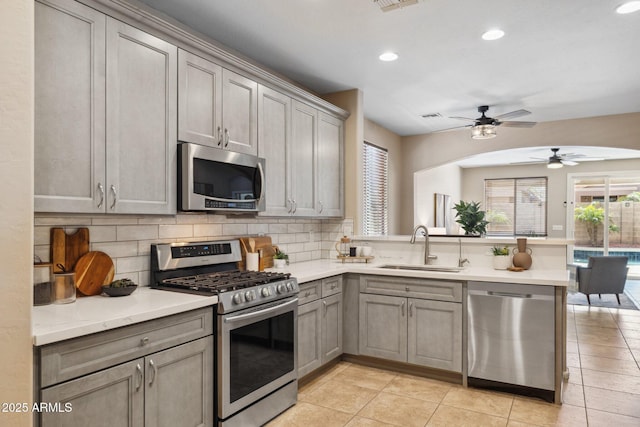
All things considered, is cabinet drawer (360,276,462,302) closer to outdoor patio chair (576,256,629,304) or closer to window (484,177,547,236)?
outdoor patio chair (576,256,629,304)

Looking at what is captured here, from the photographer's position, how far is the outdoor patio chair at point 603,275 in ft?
20.3

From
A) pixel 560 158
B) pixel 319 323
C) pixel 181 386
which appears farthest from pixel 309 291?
pixel 560 158

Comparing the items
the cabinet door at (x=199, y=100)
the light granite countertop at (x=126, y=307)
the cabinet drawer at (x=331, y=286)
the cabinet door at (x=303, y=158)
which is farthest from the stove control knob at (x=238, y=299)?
the cabinet door at (x=303, y=158)

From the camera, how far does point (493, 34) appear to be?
10.6 ft

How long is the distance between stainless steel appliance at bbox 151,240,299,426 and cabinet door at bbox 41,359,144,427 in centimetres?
48

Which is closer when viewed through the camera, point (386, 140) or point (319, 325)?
point (319, 325)

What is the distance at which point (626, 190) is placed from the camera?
29.2ft

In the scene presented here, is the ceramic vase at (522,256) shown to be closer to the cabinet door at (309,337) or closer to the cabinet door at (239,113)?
the cabinet door at (309,337)

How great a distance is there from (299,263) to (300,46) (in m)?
1.95

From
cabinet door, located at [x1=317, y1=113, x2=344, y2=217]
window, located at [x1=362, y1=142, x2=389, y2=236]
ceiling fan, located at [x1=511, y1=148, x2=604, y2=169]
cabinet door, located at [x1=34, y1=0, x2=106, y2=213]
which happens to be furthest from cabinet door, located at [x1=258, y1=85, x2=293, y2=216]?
ceiling fan, located at [x1=511, y1=148, x2=604, y2=169]

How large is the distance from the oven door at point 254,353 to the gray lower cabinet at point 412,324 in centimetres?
90

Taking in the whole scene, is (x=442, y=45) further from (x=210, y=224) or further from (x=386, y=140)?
(x=386, y=140)

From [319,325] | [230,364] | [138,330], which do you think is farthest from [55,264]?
[319,325]

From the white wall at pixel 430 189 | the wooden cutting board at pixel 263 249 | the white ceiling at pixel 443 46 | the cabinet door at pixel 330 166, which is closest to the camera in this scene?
the white ceiling at pixel 443 46
